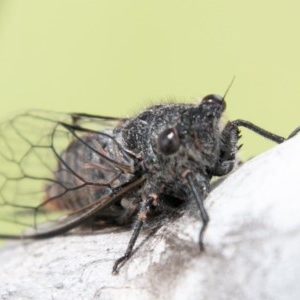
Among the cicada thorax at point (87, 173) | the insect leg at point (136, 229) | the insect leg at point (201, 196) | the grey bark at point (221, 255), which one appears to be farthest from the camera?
the cicada thorax at point (87, 173)

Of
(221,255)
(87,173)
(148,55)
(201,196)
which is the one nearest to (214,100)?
(201,196)

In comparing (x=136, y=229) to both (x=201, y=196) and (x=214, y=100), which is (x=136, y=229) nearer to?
(x=201, y=196)

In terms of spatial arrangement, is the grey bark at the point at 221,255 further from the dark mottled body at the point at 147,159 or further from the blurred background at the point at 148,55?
the blurred background at the point at 148,55

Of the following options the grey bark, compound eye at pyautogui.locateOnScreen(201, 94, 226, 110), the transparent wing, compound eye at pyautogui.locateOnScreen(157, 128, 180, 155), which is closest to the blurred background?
the transparent wing

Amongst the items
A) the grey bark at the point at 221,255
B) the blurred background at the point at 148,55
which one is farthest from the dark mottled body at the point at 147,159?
the blurred background at the point at 148,55

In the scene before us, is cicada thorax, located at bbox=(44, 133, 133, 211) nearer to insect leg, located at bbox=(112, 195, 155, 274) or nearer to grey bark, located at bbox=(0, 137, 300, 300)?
insect leg, located at bbox=(112, 195, 155, 274)
